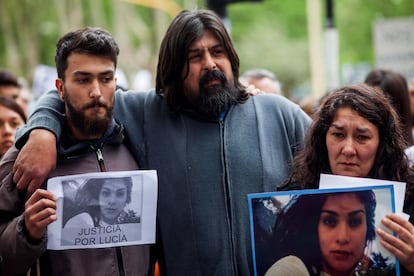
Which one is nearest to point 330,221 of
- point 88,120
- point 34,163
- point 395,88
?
point 88,120

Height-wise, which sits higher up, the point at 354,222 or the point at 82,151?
the point at 82,151

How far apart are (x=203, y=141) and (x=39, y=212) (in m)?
0.96

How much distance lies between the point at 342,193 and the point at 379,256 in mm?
295

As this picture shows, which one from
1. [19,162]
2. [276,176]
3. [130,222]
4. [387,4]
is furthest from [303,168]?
[387,4]

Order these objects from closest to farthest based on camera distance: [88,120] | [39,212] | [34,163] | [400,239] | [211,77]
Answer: [400,239] < [39,212] < [34,163] < [88,120] < [211,77]

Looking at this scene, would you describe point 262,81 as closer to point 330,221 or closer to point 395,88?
point 395,88

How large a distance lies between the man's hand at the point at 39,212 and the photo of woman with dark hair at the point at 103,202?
0.20m

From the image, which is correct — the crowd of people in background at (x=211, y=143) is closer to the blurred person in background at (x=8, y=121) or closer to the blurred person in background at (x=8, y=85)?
the blurred person in background at (x=8, y=121)

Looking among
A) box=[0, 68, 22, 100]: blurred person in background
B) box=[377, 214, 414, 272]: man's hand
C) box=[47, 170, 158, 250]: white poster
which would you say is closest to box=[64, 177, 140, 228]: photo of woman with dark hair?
box=[47, 170, 158, 250]: white poster

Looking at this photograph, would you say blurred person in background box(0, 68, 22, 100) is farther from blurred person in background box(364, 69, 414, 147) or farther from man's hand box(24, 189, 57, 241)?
man's hand box(24, 189, 57, 241)

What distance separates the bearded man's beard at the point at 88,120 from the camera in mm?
3764

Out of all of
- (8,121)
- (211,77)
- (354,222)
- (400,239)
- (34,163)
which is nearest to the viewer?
(400,239)

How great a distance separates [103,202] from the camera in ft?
12.1

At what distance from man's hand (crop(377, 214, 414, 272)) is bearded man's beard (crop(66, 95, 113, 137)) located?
1404 millimetres
